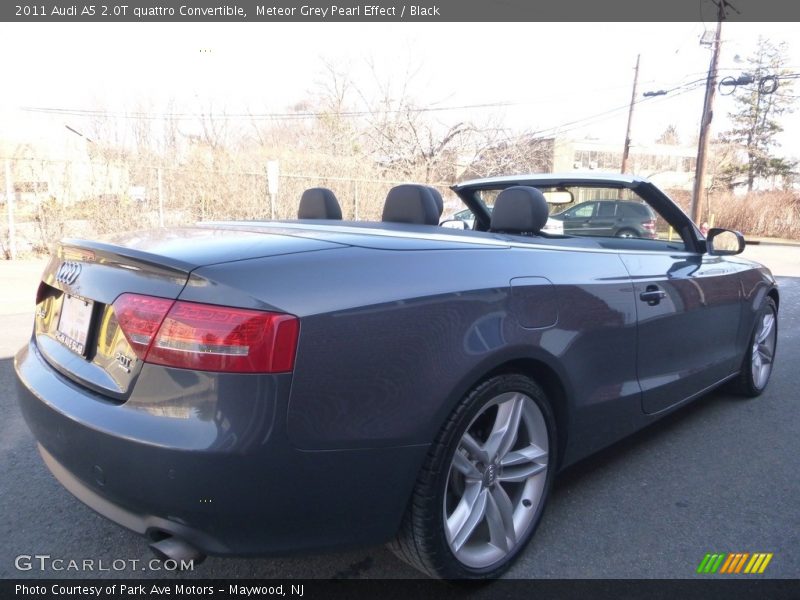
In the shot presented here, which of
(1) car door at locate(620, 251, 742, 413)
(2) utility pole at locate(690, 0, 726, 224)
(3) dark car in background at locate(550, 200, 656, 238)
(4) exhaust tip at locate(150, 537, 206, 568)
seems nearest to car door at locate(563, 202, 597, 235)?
(3) dark car in background at locate(550, 200, 656, 238)

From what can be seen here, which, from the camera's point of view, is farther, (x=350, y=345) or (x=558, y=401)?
(x=558, y=401)

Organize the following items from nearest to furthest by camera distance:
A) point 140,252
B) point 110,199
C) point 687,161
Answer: point 140,252 < point 110,199 < point 687,161

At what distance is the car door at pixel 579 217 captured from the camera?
3.93 metres

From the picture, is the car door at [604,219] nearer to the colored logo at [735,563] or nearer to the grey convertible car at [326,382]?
the grey convertible car at [326,382]

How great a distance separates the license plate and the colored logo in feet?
7.83

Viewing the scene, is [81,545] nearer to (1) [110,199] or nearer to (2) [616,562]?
(2) [616,562]

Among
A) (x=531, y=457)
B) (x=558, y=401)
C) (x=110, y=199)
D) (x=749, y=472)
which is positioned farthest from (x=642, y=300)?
(x=110, y=199)

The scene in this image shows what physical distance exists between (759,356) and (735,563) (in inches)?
97.8

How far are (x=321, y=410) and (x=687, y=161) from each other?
6127cm

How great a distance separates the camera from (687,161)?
54.9m

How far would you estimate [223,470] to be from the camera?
1.52m

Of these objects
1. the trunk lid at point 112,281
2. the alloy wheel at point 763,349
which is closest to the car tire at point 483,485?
the trunk lid at point 112,281

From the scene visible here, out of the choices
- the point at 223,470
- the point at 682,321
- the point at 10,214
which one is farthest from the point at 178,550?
the point at 10,214

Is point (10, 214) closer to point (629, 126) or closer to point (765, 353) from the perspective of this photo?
point (765, 353)
